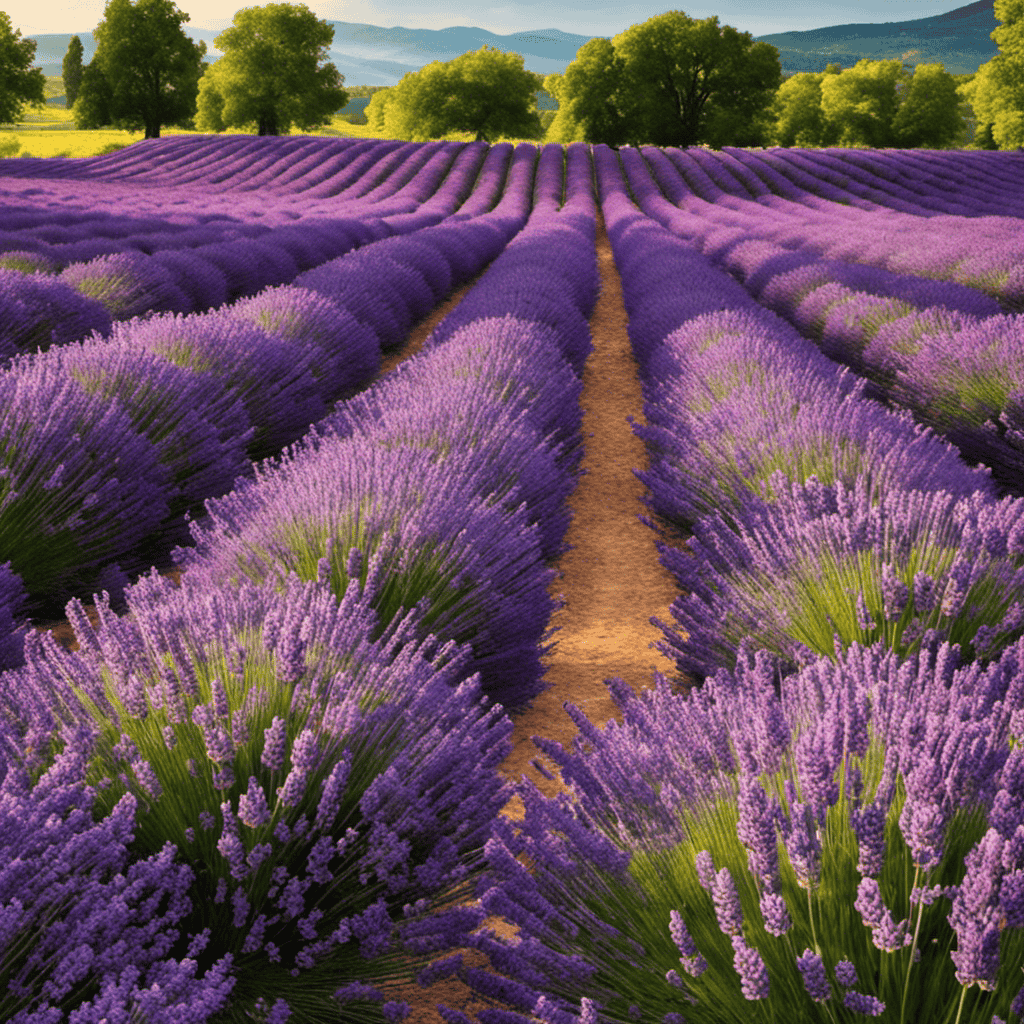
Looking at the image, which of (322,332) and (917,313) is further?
(917,313)

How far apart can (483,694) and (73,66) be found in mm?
90625

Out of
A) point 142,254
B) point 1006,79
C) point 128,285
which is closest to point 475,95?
point 1006,79

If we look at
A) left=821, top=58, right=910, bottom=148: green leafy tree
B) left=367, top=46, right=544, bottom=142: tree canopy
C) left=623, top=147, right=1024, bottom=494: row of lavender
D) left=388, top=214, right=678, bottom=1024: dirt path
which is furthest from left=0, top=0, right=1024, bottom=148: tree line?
left=388, top=214, right=678, bottom=1024: dirt path

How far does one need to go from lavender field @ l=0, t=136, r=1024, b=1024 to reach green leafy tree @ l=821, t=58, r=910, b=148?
49.3 meters

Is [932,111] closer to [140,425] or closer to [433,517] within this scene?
[140,425]

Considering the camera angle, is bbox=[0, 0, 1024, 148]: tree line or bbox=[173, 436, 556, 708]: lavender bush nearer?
bbox=[173, 436, 556, 708]: lavender bush

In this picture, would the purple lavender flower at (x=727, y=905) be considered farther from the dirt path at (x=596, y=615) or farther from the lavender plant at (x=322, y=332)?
the lavender plant at (x=322, y=332)

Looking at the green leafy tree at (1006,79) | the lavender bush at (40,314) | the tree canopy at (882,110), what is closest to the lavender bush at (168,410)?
the lavender bush at (40,314)

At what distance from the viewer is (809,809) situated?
49.3 inches

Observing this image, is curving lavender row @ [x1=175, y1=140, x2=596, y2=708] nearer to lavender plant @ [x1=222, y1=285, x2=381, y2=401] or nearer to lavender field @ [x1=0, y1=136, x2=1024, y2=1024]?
lavender field @ [x1=0, y1=136, x2=1024, y2=1024]

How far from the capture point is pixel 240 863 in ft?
4.17

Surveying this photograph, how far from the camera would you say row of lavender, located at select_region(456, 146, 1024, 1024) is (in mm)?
1002

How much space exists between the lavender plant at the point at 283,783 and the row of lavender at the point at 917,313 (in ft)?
12.9

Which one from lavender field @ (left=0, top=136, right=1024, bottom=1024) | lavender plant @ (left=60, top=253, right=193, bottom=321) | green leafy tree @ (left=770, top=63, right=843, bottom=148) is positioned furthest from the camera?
green leafy tree @ (left=770, top=63, right=843, bottom=148)
